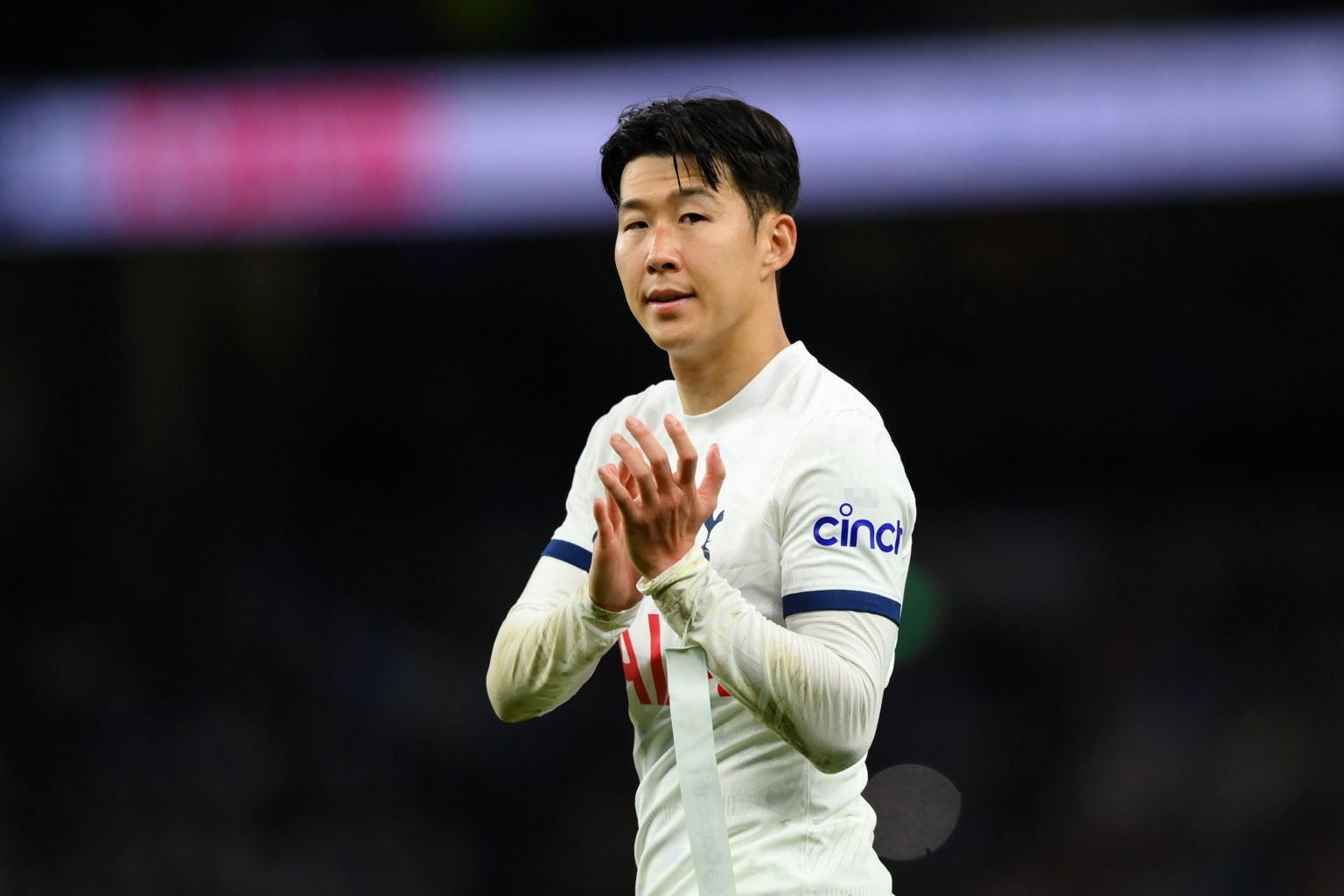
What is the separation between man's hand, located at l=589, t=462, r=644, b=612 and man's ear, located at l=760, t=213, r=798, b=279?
474 mm

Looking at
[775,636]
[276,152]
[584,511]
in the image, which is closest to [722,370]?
[584,511]

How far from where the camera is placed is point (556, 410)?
739 centimetres

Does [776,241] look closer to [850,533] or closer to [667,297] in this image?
[667,297]

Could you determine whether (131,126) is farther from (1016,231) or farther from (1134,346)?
(1134,346)

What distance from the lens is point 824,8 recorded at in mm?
6523

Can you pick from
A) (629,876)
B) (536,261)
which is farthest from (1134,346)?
(629,876)

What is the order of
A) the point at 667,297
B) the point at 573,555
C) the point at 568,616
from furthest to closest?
the point at 573,555, the point at 667,297, the point at 568,616

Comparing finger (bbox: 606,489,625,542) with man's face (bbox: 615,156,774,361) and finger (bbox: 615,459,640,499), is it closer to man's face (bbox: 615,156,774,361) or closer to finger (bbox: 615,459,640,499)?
finger (bbox: 615,459,640,499)

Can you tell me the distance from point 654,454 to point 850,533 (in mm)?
315

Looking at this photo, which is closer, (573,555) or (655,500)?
(655,500)

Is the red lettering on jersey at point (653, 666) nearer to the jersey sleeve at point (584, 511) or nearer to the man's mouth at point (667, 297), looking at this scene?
the jersey sleeve at point (584, 511)

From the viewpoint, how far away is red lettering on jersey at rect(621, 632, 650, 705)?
84.9 inches

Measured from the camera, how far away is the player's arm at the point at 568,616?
1947 mm

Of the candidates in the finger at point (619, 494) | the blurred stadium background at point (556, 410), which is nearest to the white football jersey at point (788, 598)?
the finger at point (619, 494)
